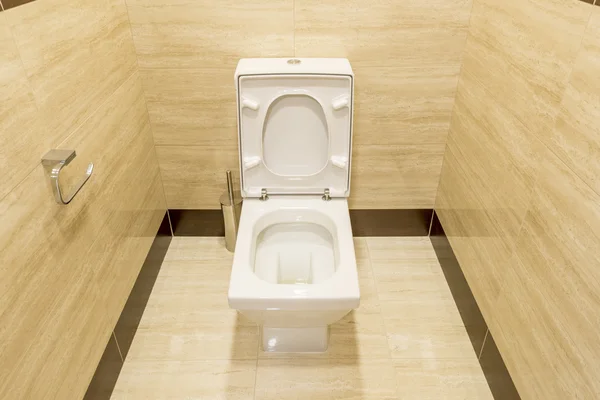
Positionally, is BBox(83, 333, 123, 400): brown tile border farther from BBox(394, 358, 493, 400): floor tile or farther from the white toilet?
BBox(394, 358, 493, 400): floor tile

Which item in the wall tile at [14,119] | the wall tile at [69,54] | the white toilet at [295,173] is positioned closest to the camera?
the wall tile at [14,119]

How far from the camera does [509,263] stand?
1.29 m

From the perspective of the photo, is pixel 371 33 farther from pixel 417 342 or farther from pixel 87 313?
pixel 87 313

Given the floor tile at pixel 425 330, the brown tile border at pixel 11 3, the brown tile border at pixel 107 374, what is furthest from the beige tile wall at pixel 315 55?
the brown tile border at pixel 107 374

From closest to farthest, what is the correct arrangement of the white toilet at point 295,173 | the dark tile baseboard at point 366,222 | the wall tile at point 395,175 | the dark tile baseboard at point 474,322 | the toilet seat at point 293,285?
the toilet seat at point 293,285, the dark tile baseboard at point 474,322, the white toilet at point 295,173, the wall tile at point 395,175, the dark tile baseboard at point 366,222

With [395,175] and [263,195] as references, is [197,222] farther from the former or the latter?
[395,175]

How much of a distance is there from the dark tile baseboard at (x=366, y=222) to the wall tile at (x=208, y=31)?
2.31 feet

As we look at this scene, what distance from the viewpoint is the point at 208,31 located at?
1.60m

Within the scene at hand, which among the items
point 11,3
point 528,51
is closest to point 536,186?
point 528,51

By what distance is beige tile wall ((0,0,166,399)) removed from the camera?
3.01 feet

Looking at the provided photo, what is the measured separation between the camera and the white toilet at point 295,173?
4.93 feet

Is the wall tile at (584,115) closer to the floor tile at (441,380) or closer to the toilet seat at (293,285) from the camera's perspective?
the toilet seat at (293,285)

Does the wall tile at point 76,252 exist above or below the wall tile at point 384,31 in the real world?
below

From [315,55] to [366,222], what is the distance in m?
0.82
